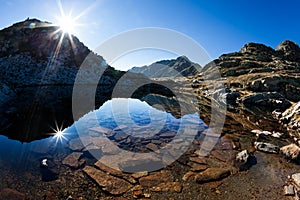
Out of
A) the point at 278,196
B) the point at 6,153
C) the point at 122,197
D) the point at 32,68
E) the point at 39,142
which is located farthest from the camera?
the point at 32,68

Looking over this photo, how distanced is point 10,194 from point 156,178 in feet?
22.2

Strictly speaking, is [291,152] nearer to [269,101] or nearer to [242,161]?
[242,161]

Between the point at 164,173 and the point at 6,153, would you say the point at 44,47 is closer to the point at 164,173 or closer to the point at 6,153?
the point at 6,153

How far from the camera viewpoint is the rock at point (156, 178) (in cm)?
1008

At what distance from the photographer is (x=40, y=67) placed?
59594 millimetres

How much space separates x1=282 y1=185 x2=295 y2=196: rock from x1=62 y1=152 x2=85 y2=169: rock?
36.4ft

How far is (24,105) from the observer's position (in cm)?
2680

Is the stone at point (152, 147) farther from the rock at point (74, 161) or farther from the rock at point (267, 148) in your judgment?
the rock at point (267, 148)

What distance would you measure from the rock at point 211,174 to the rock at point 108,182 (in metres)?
3.95

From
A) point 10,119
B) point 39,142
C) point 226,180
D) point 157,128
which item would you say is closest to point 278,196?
point 226,180

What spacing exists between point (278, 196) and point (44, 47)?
7596 cm

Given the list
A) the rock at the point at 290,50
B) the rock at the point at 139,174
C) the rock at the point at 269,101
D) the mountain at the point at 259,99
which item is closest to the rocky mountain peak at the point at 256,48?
the rock at the point at 290,50

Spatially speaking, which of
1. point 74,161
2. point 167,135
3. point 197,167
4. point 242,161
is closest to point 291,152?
point 242,161

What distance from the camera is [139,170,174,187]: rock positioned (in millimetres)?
10076
